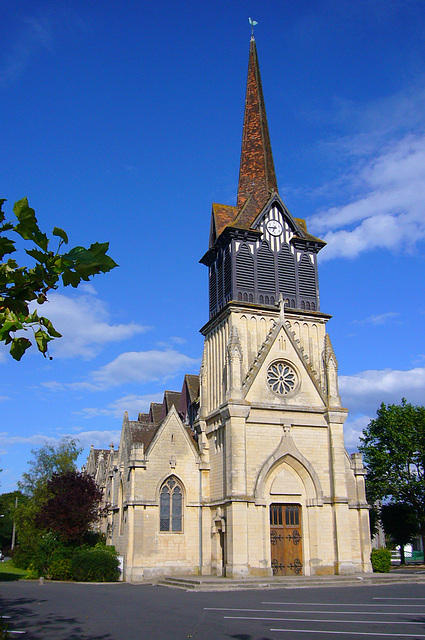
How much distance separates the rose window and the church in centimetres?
8

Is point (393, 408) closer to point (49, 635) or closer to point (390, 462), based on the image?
point (390, 462)

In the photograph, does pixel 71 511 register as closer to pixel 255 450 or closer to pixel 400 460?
pixel 255 450

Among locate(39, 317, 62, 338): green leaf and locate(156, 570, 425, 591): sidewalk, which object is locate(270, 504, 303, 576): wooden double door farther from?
locate(39, 317, 62, 338): green leaf

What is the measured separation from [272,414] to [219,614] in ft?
49.5

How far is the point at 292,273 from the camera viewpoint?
114 feet

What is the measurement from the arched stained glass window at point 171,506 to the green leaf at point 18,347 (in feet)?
90.4

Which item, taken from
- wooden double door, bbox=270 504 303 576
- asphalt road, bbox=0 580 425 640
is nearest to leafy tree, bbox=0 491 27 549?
wooden double door, bbox=270 504 303 576

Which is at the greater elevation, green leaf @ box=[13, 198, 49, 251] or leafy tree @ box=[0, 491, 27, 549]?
green leaf @ box=[13, 198, 49, 251]

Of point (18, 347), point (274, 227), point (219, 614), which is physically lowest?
point (219, 614)

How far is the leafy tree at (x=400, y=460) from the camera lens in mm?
42312

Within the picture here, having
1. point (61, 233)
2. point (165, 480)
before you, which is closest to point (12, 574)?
point (165, 480)

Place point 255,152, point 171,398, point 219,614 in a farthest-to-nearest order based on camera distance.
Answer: point 171,398 < point 255,152 < point 219,614

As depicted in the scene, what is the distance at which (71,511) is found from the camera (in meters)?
32.8

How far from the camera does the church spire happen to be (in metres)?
37.7
